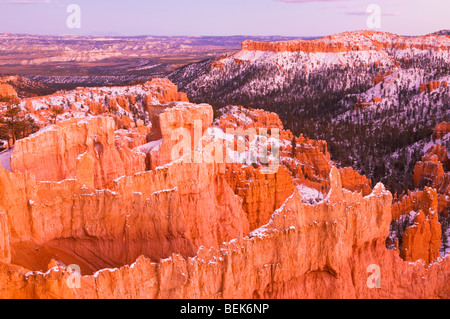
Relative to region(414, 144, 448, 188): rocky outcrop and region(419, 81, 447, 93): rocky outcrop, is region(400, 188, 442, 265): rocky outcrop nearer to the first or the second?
region(414, 144, 448, 188): rocky outcrop

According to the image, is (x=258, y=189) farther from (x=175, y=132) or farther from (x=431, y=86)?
(x=431, y=86)

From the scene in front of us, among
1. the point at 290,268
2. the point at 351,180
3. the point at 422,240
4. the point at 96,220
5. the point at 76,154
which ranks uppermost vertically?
the point at 76,154

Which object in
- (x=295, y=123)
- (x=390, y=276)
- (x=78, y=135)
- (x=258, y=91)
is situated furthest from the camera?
(x=258, y=91)

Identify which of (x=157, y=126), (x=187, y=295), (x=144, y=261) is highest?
(x=157, y=126)

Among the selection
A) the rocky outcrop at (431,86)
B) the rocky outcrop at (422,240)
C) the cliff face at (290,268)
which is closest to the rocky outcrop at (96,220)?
the cliff face at (290,268)

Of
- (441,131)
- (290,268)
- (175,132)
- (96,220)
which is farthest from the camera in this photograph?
(441,131)

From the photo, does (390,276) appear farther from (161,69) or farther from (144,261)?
(161,69)

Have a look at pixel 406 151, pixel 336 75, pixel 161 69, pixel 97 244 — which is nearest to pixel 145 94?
pixel 406 151

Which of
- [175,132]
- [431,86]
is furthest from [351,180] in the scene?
[431,86]
